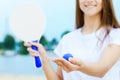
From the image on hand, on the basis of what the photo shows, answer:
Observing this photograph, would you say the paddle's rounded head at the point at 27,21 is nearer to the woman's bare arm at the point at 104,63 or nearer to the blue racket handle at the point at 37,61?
the blue racket handle at the point at 37,61

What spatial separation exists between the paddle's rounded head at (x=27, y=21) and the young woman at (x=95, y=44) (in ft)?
0.20

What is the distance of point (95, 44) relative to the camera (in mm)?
1106

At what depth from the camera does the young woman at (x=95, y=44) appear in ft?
3.34

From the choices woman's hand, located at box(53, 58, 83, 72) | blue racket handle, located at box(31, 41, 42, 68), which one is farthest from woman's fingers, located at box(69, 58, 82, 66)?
blue racket handle, located at box(31, 41, 42, 68)

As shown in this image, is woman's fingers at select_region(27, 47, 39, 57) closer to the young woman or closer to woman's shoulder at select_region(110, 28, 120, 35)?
the young woman

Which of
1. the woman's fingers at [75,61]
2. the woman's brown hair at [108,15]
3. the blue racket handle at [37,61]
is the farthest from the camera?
the woman's brown hair at [108,15]

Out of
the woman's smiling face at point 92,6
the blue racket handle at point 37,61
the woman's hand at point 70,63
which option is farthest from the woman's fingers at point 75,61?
the woman's smiling face at point 92,6

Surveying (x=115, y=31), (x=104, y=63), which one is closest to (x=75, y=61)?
(x=104, y=63)

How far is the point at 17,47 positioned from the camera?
3457mm

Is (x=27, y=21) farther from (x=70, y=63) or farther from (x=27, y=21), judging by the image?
(x=70, y=63)

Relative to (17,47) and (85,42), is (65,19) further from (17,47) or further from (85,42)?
(85,42)

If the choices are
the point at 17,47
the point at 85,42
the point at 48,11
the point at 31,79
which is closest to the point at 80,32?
the point at 85,42

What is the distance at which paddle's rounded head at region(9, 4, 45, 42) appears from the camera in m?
1.06

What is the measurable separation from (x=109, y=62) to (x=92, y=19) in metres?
0.21
